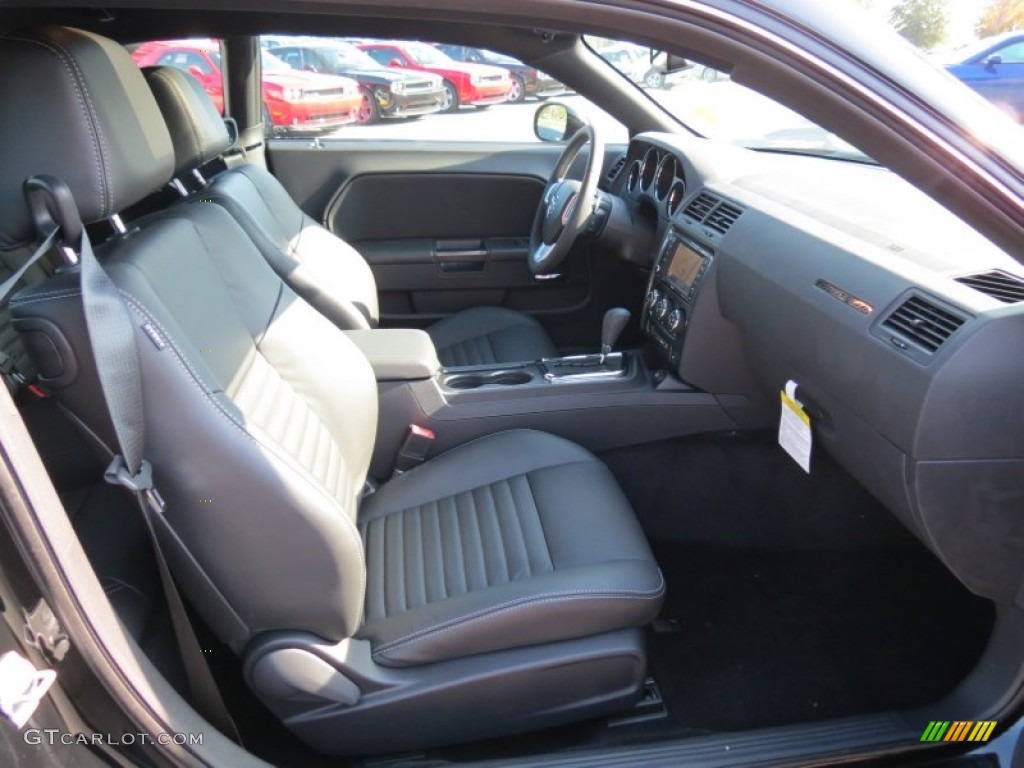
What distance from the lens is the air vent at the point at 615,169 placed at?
2.74 m

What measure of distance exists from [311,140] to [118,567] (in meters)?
2.31

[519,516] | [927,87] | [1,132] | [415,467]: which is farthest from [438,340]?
[927,87]

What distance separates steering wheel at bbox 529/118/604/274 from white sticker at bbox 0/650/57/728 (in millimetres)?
1591

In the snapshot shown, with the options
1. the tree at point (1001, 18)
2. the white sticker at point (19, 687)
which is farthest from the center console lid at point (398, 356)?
the tree at point (1001, 18)

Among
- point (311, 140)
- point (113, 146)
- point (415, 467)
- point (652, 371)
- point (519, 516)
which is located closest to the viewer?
point (113, 146)

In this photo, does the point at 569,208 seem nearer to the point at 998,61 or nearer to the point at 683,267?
the point at 683,267

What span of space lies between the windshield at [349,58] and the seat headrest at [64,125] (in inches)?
128

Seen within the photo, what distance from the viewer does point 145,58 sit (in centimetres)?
196

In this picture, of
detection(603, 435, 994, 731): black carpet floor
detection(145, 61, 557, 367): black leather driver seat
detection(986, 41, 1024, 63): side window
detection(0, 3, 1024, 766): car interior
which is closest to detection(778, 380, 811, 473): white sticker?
detection(0, 3, 1024, 766): car interior

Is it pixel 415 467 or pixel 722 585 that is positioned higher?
pixel 415 467

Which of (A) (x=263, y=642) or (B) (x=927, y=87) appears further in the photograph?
(A) (x=263, y=642)

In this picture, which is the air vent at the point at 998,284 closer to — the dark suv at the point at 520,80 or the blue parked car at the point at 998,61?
the dark suv at the point at 520,80

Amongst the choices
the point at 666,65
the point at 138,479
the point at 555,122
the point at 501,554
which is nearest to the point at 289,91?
the point at 555,122

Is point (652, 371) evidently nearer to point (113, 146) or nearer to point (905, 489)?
point (905, 489)
